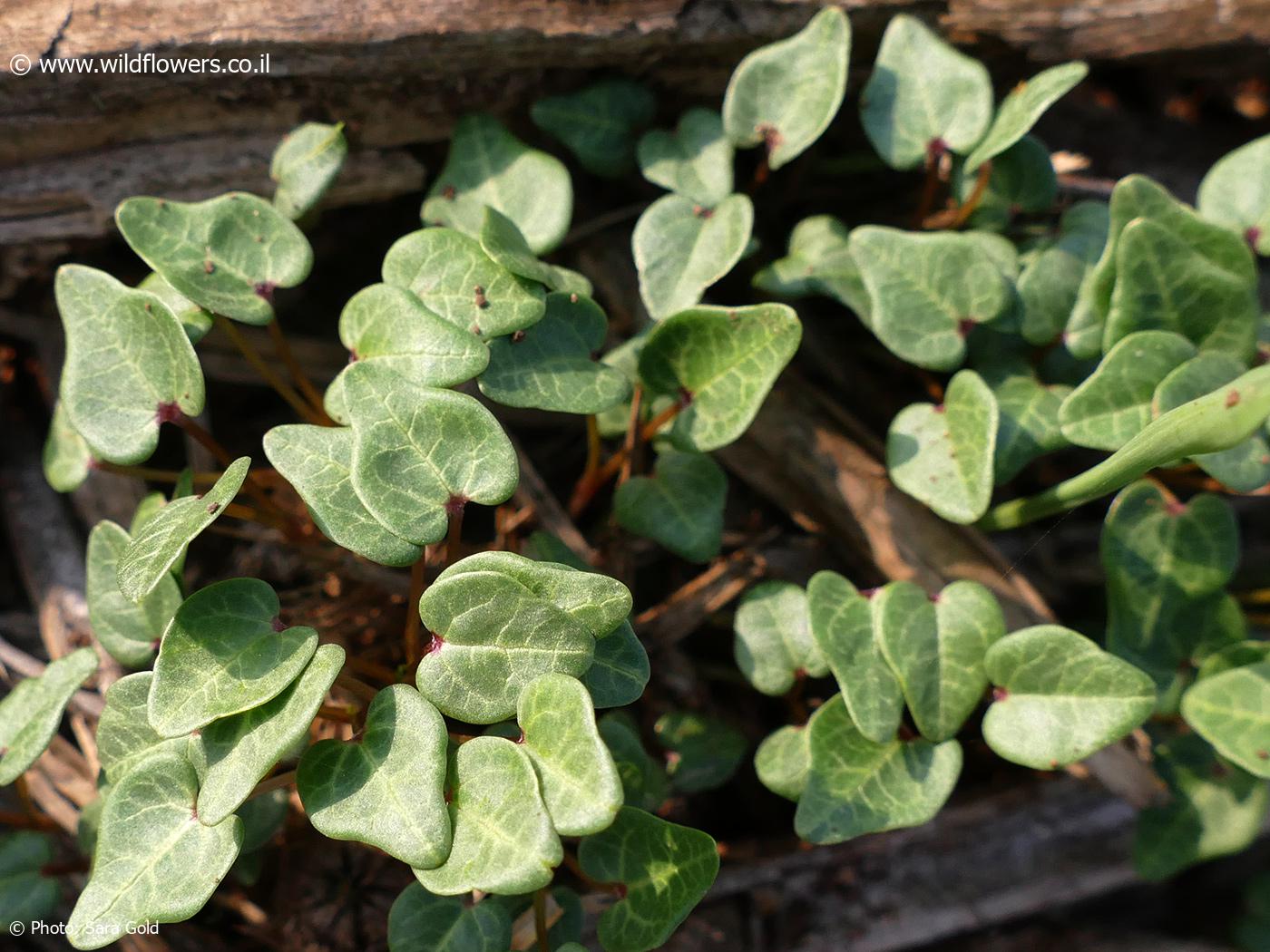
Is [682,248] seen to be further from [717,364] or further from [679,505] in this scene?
[679,505]

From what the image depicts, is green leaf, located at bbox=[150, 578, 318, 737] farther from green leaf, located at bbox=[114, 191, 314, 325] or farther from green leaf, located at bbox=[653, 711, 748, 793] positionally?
green leaf, located at bbox=[653, 711, 748, 793]

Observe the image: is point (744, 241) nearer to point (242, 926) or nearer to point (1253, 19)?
point (1253, 19)

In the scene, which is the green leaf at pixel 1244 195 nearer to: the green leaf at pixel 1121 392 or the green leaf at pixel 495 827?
the green leaf at pixel 1121 392

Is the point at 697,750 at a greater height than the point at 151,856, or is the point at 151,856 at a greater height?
the point at 151,856

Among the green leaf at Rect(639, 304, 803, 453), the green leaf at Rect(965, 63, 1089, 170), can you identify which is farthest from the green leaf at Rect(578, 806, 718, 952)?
the green leaf at Rect(965, 63, 1089, 170)

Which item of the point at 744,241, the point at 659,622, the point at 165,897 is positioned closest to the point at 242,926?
the point at 165,897

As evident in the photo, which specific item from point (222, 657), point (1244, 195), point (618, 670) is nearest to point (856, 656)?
point (618, 670)
